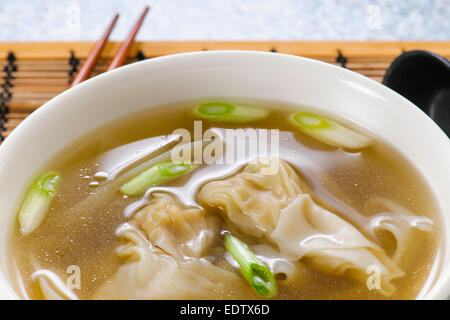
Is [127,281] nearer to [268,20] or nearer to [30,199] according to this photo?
[30,199]

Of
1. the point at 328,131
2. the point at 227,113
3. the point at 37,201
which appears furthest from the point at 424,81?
the point at 37,201

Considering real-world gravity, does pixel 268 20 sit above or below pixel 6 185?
above

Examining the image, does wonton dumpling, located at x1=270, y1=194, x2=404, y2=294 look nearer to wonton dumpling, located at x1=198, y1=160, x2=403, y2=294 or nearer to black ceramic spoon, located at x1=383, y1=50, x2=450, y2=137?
wonton dumpling, located at x1=198, y1=160, x2=403, y2=294

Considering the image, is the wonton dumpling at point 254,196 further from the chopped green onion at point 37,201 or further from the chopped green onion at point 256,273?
the chopped green onion at point 37,201

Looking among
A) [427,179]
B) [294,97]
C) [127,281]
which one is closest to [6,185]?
[127,281]

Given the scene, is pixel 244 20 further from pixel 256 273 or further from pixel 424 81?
pixel 256 273
